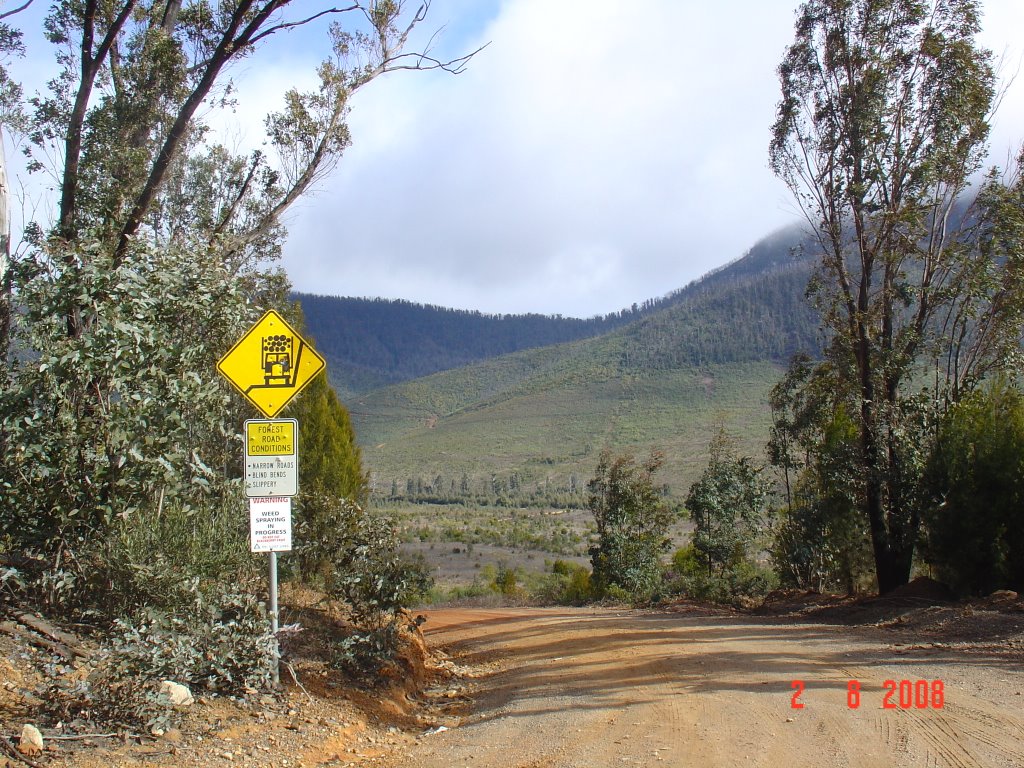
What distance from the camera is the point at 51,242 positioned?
8.09m

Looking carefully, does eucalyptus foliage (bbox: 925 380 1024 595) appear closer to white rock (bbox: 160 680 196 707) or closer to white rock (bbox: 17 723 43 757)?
white rock (bbox: 160 680 196 707)

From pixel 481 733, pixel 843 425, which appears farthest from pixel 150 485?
pixel 843 425

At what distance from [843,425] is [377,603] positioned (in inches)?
616

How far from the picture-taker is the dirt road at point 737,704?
6.04 metres

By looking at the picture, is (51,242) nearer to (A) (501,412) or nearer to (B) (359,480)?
(B) (359,480)

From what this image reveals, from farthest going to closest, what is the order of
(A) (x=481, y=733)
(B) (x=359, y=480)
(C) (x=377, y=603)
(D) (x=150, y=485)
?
(B) (x=359, y=480), (C) (x=377, y=603), (D) (x=150, y=485), (A) (x=481, y=733)

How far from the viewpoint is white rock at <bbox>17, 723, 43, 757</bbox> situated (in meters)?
5.21

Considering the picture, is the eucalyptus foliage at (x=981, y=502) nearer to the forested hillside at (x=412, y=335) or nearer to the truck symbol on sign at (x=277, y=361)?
the truck symbol on sign at (x=277, y=361)

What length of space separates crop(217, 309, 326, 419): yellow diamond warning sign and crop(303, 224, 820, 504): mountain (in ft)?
158

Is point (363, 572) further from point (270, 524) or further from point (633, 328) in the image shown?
point (633, 328)
